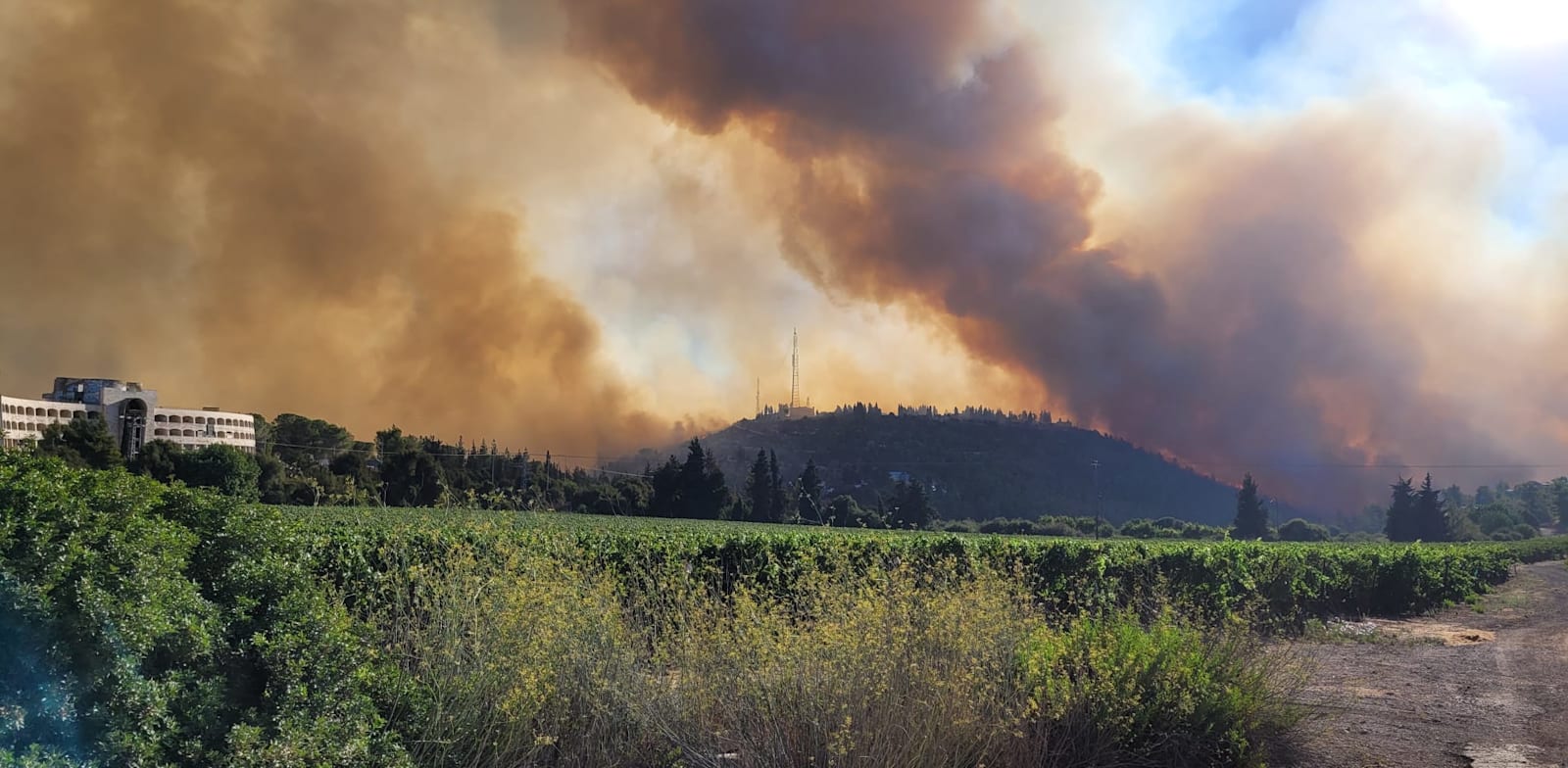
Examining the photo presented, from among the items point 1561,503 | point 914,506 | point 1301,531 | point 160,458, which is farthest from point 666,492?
point 1561,503

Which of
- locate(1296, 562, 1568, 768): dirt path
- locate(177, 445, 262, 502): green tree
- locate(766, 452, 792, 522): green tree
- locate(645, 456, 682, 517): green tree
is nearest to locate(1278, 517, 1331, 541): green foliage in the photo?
locate(766, 452, 792, 522): green tree

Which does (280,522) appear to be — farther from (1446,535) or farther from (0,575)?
(1446,535)

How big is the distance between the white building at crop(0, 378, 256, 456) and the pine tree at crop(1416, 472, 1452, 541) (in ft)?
420

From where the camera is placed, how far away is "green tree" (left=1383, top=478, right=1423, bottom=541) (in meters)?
109

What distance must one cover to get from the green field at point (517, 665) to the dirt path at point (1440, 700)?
81 cm

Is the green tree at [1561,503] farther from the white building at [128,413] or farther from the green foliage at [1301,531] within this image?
the white building at [128,413]

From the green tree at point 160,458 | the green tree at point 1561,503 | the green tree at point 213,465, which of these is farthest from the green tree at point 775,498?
the green tree at point 1561,503

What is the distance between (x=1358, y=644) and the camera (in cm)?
1781

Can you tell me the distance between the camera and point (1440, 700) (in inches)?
423

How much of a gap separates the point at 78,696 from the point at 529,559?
3.43m

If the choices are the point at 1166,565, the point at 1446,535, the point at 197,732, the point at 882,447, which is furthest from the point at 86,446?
the point at 1446,535

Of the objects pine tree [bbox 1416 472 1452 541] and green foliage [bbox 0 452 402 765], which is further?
pine tree [bbox 1416 472 1452 541]

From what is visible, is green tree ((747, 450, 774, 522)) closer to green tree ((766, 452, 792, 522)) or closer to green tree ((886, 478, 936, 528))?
green tree ((766, 452, 792, 522))

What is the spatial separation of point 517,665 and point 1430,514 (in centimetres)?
12911
